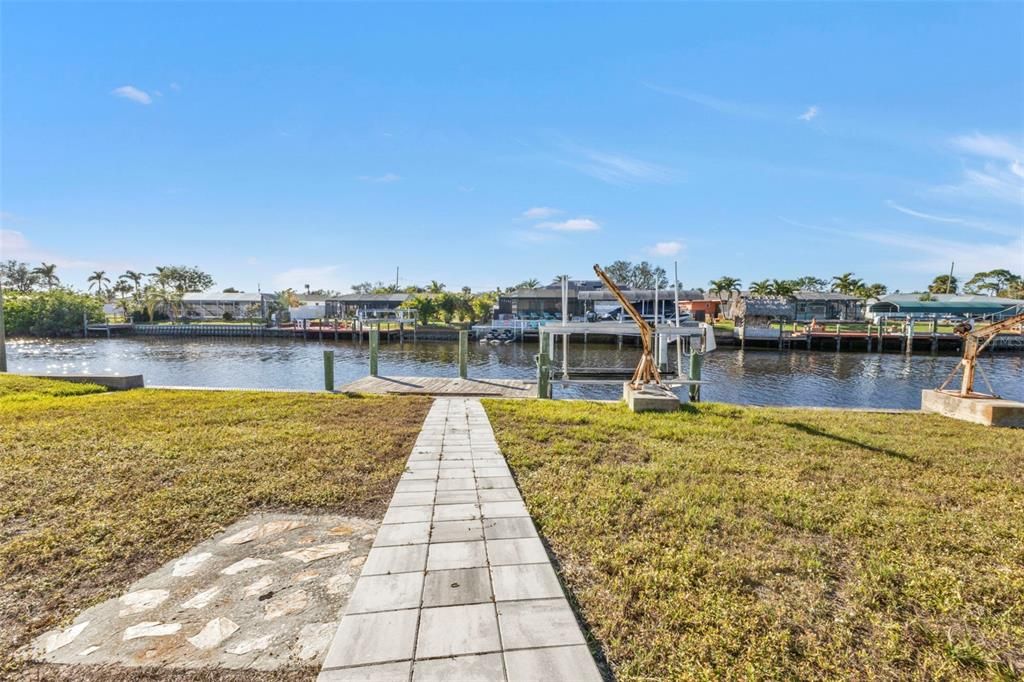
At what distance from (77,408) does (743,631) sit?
11318mm

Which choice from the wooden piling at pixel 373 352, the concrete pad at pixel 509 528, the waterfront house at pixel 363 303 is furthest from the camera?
the waterfront house at pixel 363 303

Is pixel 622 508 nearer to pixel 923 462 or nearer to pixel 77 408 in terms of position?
pixel 923 462

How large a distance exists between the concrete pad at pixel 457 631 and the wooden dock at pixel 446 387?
936cm

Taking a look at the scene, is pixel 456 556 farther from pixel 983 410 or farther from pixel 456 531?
pixel 983 410

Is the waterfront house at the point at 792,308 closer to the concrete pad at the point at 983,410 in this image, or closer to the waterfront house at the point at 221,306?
the concrete pad at the point at 983,410

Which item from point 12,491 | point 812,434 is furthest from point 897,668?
point 12,491

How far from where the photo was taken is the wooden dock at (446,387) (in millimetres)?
12602

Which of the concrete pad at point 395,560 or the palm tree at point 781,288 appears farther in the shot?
the palm tree at point 781,288

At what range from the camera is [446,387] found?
1345cm

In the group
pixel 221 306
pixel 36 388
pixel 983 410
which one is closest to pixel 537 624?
pixel 983 410

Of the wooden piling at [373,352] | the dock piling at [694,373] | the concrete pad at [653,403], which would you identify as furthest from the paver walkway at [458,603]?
the wooden piling at [373,352]

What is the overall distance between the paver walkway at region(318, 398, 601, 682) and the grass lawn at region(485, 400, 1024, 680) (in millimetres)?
240

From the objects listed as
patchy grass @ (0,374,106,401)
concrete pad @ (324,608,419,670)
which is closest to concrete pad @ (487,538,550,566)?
concrete pad @ (324,608,419,670)

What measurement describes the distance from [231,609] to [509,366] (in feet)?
80.7
